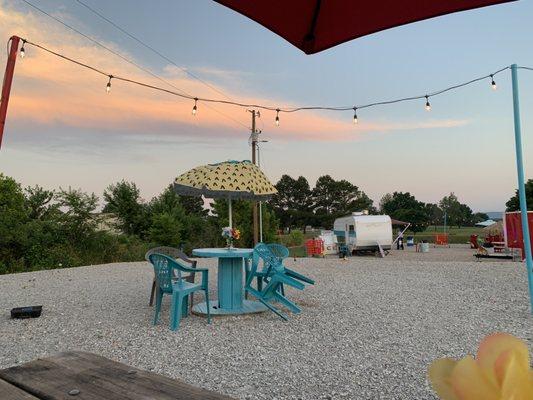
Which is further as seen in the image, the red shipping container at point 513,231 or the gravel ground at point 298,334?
the red shipping container at point 513,231

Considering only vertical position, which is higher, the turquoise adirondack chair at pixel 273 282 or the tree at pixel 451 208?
the tree at pixel 451 208

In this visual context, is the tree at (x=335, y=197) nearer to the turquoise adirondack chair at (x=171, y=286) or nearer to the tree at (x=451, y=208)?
the tree at (x=451, y=208)

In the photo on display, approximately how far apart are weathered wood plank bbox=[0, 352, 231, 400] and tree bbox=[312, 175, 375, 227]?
154ft

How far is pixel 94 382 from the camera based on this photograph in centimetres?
99

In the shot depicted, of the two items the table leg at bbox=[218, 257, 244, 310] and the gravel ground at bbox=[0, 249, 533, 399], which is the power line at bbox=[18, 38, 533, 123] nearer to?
the gravel ground at bbox=[0, 249, 533, 399]

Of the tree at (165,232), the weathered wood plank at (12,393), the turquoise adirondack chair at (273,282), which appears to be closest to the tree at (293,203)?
the tree at (165,232)

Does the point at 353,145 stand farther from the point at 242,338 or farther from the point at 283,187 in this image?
the point at 283,187

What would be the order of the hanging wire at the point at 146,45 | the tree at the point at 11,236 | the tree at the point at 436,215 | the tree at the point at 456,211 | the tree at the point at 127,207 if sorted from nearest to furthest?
the hanging wire at the point at 146,45, the tree at the point at 11,236, the tree at the point at 127,207, the tree at the point at 436,215, the tree at the point at 456,211

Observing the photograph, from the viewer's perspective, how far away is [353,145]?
14.4 metres

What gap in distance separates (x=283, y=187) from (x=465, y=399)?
50.9m

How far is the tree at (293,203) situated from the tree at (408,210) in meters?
14.5

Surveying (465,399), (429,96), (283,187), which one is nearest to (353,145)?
(429,96)

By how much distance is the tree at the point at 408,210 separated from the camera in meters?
54.8

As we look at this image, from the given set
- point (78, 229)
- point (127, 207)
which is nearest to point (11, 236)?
point (78, 229)
